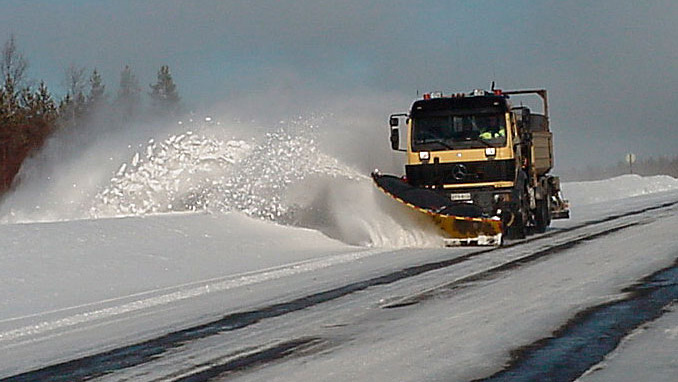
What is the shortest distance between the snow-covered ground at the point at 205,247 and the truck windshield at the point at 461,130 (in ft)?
4.79

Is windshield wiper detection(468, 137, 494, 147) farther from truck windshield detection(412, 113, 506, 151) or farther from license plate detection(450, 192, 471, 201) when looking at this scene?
license plate detection(450, 192, 471, 201)

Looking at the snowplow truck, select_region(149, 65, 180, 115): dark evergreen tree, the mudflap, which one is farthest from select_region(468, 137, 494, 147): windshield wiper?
select_region(149, 65, 180, 115): dark evergreen tree

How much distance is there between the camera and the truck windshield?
18.4 m

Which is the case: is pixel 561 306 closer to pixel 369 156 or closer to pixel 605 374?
pixel 605 374

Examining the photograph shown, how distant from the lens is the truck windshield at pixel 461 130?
18.4m

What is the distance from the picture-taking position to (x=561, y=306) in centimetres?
969

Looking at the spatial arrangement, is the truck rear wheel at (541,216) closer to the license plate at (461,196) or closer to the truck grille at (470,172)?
the truck grille at (470,172)

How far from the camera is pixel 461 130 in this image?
18.4 m

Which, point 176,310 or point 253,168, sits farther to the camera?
point 253,168

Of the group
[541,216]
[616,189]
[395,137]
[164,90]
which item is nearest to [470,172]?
[395,137]

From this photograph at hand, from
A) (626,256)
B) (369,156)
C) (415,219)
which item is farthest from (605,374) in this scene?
(369,156)

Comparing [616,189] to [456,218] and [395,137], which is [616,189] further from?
[456,218]

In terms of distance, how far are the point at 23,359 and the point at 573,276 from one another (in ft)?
22.5

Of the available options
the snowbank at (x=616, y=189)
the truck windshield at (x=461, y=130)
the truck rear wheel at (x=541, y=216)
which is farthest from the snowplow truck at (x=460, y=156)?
the snowbank at (x=616, y=189)
